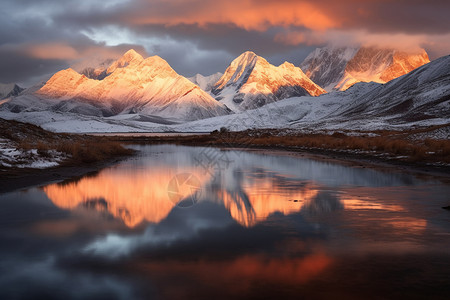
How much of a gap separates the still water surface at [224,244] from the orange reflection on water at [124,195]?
6 centimetres

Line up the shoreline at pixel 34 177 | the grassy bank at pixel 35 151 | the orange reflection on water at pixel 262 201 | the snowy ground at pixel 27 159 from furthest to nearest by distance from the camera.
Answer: the grassy bank at pixel 35 151
the snowy ground at pixel 27 159
the shoreline at pixel 34 177
the orange reflection on water at pixel 262 201

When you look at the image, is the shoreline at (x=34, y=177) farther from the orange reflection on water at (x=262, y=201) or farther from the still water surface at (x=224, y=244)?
the orange reflection on water at (x=262, y=201)

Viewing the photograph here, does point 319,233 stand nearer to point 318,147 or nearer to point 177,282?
point 177,282

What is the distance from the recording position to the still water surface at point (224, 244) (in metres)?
6.73

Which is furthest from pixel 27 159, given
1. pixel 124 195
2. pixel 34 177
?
pixel 124 195

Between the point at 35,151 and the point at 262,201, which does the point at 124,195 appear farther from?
the point at 35,151

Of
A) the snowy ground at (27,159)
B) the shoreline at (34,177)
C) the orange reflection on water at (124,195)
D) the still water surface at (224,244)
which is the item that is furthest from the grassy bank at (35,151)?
the still water surface at (224,244)

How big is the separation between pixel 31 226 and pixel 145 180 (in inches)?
414

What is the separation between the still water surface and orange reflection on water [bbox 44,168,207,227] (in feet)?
0.21

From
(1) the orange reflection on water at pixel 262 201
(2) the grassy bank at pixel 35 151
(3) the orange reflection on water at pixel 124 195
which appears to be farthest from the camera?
(2) the grassy bank at pixel 35 151

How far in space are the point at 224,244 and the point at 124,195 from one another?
801 cm

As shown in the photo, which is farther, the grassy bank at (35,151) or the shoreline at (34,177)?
the grassy bank at (35,151)

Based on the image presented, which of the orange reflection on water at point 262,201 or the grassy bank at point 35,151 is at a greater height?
the grassy bank at point 35,151

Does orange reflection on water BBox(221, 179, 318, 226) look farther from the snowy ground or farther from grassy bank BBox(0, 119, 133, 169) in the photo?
grassy bank BBox(0, 119, 133, 169)
